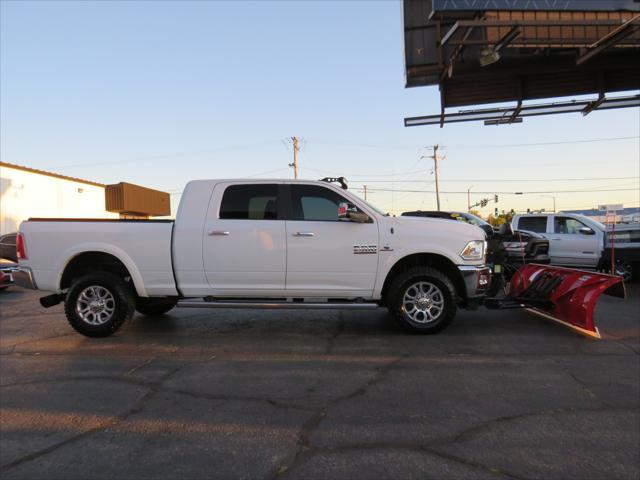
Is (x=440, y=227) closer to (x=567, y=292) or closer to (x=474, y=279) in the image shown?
(x=474, y=279)

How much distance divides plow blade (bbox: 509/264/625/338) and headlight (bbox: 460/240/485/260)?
118cm

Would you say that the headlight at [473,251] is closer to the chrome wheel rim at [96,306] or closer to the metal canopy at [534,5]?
the chrome wheel rim at [96,306]

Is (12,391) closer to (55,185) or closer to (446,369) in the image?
→ (446,369)

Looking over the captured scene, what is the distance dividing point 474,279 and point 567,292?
5.15ft

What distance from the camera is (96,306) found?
6.34 meters

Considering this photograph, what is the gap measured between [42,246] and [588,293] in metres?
7.50

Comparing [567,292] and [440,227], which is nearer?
[440,227]

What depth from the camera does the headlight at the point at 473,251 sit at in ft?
20.4

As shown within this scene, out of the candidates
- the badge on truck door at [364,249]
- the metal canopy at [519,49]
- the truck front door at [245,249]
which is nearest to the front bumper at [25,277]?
the truck front door at [245,249]

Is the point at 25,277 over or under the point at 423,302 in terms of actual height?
over

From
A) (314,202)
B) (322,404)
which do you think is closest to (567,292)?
(314,202)

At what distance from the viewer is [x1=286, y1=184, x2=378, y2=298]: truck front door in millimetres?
6227

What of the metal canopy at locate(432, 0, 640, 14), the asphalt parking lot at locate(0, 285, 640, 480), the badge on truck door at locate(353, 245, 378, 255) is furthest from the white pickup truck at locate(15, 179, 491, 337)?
the metal canopy at locate(432, 0, 640, 14)

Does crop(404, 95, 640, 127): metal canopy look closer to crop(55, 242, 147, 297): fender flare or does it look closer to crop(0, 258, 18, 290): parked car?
crop(55, 242, 147, 297): fender flare
